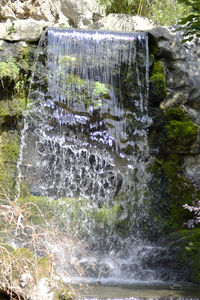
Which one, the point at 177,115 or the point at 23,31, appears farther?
the point at 23,31

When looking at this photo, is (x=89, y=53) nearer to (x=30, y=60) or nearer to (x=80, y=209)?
(x=30, y=60)

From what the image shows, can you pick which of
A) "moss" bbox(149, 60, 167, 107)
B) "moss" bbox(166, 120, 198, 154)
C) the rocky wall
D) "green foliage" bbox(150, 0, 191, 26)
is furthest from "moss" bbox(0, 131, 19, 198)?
"green foliage" bbox(150, 0, 191, 26)

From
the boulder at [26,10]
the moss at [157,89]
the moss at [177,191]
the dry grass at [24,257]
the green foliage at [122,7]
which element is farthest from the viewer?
the green foliage at [122,7]

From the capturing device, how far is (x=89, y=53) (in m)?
8.03

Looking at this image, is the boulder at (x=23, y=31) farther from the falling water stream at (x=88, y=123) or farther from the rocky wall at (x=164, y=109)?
the falling water stream at (x=88, y=123)

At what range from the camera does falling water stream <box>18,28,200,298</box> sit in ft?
25.6

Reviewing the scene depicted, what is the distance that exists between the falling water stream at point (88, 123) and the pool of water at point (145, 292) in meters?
2.07

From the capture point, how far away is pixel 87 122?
25.7ft

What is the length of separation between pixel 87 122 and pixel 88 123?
27mm

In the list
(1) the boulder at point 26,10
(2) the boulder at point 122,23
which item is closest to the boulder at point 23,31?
(2) the boulder at point 122,23

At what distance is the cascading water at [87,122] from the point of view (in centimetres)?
780

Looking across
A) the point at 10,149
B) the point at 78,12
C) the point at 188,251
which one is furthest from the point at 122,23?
the point at 188,251

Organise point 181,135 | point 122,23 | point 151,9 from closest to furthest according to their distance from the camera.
→ point 181,135
point 122,23
point 151,9

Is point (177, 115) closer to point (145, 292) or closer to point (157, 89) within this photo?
point (157, 89)
